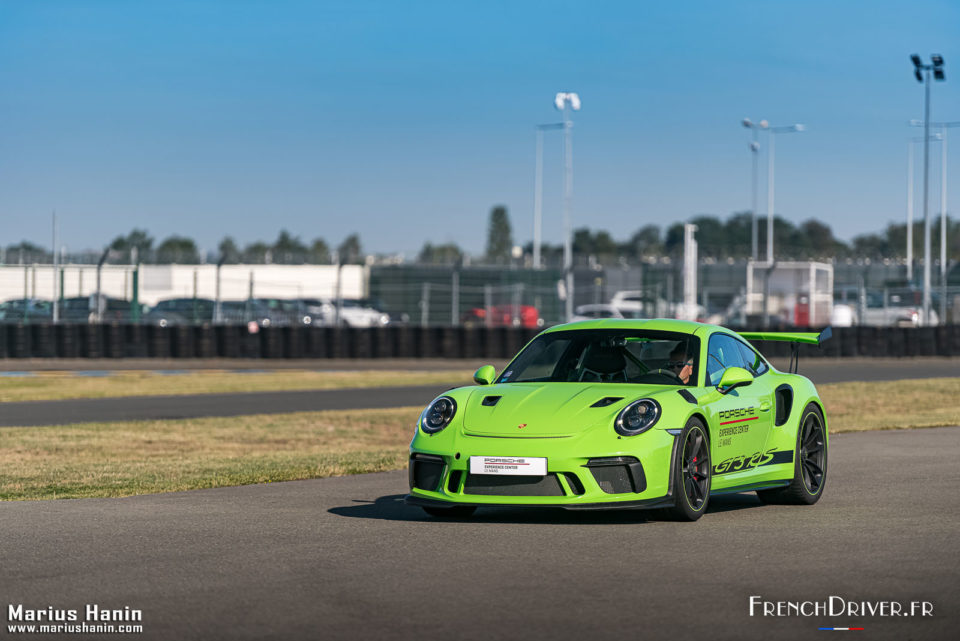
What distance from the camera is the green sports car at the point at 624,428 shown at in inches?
326

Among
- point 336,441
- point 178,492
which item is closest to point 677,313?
point 336,441

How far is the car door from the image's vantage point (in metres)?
9.03

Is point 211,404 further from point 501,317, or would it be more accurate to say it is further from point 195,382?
point 501,317

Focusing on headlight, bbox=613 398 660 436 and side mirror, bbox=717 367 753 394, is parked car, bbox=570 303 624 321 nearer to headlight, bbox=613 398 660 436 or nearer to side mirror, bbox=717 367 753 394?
side mirror, bbox=717 367 753 394

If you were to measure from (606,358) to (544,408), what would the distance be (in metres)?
1.09

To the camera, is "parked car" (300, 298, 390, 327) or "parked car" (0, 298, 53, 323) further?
"parked car" (300, 298, 390, 327)

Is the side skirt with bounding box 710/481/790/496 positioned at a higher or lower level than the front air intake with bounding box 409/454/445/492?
lower

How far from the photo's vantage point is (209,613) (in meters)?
5.77

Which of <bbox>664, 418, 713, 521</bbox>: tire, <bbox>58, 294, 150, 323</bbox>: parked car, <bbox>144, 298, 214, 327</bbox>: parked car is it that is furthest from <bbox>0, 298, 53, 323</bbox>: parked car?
<bbox>664, 418, 713, 521</bbox>: tire

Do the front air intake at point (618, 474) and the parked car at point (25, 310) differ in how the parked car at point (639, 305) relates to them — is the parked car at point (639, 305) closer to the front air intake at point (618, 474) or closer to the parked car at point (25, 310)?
the parked car at point (25, 310)

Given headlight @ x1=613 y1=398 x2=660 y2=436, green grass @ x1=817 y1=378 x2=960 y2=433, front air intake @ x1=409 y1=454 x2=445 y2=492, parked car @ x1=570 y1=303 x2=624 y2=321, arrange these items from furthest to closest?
parked car @ x1=570 y1=303 x2=624 y2=321, green grass @ x1=817 y1=378 x2=960 y2=433, front air intake @ x1=409 y1=454 x2=445 y2=492, headlight @ x1=613 y1=398 x2=660 y2=436

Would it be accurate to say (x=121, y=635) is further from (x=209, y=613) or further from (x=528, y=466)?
(x=528, y=466)

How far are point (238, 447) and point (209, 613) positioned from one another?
32.8ft

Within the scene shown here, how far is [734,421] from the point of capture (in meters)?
9.24
